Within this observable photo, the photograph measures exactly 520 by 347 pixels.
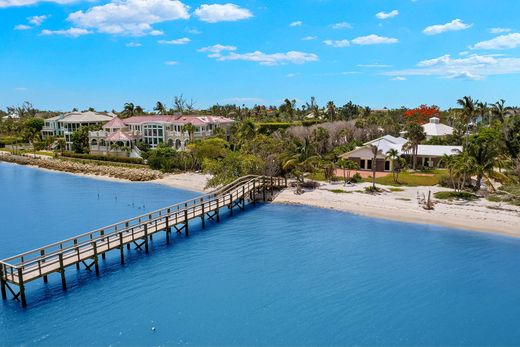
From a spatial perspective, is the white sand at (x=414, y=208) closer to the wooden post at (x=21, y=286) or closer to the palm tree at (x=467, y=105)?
the palm tree at (x=467, y=105)

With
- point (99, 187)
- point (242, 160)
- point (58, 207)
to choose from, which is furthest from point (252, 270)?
point (99, 187)

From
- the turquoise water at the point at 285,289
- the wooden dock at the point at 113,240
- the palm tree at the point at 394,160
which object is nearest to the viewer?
the turquoise water at the point at 285,289

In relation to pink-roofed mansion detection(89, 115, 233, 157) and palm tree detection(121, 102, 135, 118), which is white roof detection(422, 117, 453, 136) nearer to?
pink-roofed mansion detection(89, 115, 233, 157)

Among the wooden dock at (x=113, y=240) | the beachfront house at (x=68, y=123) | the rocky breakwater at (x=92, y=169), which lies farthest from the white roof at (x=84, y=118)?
the wooden dock at (x=113, y=240)

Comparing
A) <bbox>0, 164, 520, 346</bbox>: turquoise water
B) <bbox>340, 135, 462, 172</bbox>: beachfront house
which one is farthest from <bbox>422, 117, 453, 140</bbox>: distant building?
<bbox>0, 164, 520, 346</bbox>: turquoise water

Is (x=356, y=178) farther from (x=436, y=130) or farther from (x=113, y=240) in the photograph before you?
(x=436, y=130)

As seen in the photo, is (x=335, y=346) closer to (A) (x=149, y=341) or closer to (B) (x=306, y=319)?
(B) (x=306, y=319)
